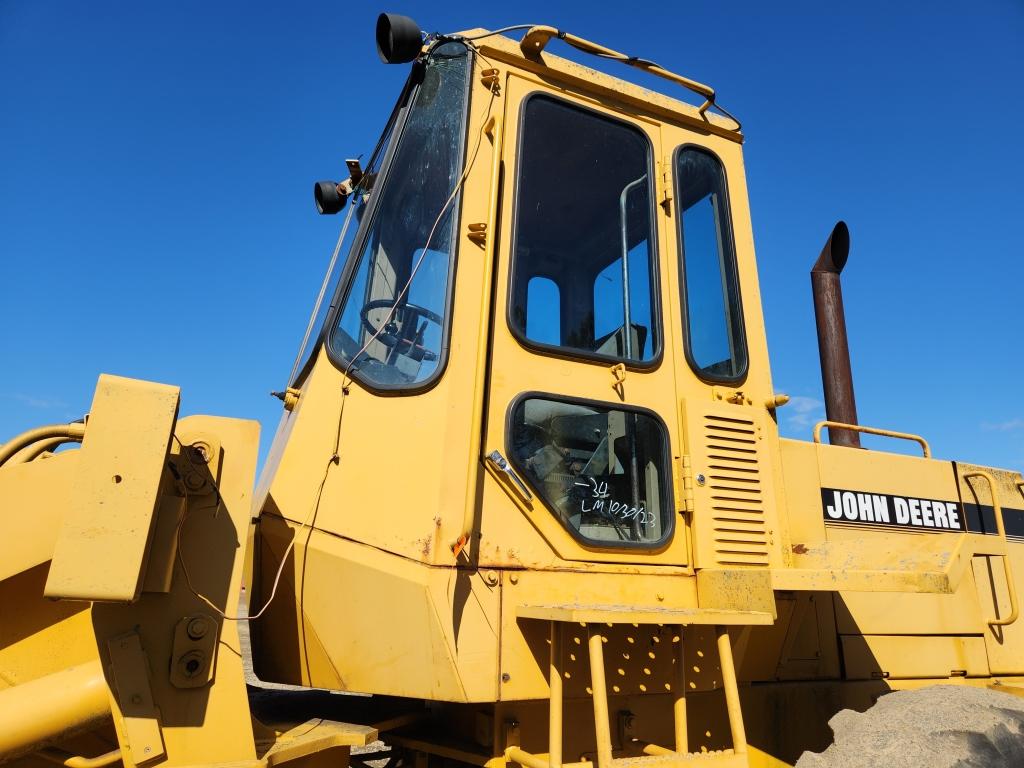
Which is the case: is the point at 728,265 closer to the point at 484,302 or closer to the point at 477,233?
the point at 477,233

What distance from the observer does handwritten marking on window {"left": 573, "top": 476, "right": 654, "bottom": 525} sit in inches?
102

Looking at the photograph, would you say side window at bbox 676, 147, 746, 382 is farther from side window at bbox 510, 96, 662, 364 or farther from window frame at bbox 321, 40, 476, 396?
window frame at bbox 321, 40, 476, 396

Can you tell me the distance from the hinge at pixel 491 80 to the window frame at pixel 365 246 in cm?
5

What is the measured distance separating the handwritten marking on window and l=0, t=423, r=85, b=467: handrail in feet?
5.17

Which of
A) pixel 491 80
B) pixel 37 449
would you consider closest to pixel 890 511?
pixel 491 80

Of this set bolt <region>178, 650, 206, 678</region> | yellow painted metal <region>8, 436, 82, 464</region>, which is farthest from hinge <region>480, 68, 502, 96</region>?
bolt <region>178, 650, 206, 678</region>

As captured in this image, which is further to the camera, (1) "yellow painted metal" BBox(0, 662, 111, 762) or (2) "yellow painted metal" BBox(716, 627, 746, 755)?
(2) "yellow painted metal" BBox(716, 627, 746, 755)

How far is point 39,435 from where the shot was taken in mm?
2273

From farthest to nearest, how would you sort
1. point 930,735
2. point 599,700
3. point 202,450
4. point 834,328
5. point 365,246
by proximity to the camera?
1. point 834,328
2. point 365,246
3. point 930,735
4. point 202,450
5. point 599,700

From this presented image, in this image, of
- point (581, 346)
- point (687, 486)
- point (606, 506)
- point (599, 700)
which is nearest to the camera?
point (599, 700)

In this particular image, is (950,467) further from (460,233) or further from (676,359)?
(460,233)

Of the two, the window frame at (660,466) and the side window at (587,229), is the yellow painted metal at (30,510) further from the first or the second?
the side window at (587,229)

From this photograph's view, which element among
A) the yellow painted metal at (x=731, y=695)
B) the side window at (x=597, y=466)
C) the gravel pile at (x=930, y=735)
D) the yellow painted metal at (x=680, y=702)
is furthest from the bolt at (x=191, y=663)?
the gravel pile at (x=930, y=735)

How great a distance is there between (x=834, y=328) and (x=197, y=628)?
3.97 metres
